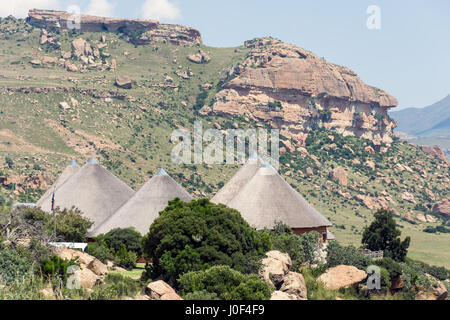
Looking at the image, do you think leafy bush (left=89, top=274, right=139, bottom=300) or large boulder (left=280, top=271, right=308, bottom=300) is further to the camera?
large boulder (left=280, top=271, right=308, bottom=300)

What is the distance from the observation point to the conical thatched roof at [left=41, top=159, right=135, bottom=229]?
133ft

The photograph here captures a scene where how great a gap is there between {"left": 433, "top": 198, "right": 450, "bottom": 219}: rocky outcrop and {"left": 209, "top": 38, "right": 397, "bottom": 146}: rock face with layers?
2213cm

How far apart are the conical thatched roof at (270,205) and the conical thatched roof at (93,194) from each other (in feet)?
28.8

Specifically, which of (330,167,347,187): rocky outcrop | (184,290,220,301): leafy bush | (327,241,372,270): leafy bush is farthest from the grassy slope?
(184,290,220,301): leafy bush

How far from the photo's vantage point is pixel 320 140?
11262 centimetres

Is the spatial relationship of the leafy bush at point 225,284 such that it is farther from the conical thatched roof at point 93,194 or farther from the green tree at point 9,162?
the green tree at point 9,162

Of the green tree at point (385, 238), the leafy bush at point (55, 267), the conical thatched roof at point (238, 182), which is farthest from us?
the green tree at point (385, 238)

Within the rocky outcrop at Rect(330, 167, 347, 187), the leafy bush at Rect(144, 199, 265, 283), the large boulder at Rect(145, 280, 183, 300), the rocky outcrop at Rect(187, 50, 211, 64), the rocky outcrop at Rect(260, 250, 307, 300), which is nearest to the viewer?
the large boulder at Rect(145, 280, 183, 300)

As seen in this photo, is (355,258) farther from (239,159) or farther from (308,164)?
(308,164)

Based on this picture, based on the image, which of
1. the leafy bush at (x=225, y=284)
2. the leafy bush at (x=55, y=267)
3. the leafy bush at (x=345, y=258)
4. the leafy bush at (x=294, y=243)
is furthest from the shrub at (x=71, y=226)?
the leafy bush at (x=345, y=258)

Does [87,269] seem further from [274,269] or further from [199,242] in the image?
[274,269]

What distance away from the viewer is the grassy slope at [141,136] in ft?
251

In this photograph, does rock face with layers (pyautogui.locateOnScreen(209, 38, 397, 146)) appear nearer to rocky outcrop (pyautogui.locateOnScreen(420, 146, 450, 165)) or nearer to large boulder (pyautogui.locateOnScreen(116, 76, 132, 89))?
rocky outcrop (pyautogui.locateOnScreen(420, 146, 450, 165))

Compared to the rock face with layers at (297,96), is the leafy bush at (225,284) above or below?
below
